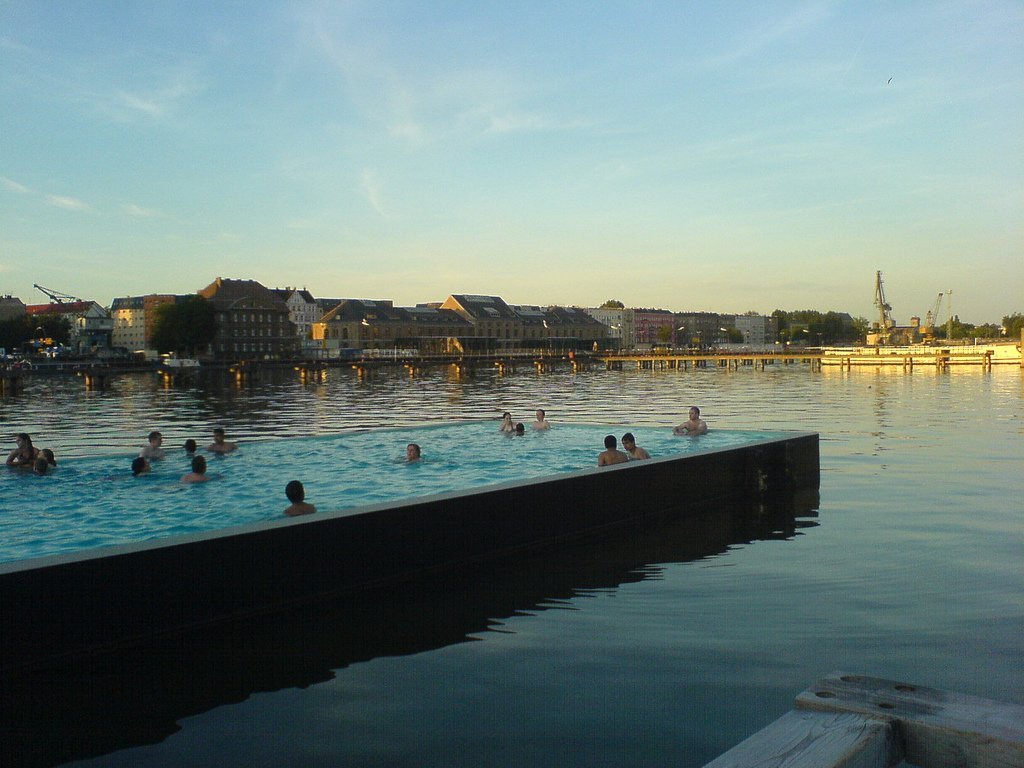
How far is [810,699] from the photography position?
3049 millimetres

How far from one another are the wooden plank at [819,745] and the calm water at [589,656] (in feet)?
8.81

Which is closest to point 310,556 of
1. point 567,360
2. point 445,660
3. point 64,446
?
point 445,660

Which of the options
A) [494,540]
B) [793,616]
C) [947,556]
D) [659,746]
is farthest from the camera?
[947,556]

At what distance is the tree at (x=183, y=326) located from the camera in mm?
126438

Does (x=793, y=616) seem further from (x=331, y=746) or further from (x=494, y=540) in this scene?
(x=331, y=746)

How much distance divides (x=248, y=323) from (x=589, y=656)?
140 meters

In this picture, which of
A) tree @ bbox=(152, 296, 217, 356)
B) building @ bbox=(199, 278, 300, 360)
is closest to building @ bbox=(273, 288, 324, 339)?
building @ bbox=(199, 278, 300, 360)

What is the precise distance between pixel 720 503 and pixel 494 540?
5339 mm

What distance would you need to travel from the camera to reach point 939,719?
9.58ft

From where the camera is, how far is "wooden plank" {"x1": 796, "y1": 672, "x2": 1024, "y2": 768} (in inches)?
111

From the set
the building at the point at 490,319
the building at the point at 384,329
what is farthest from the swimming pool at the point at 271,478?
the building at the point at 490,319

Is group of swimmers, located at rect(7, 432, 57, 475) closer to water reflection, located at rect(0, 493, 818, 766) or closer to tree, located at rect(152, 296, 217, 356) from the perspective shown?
water reflection, located at rect(0, 493, 818, 766)

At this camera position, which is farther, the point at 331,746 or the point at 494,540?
the point at 494,540

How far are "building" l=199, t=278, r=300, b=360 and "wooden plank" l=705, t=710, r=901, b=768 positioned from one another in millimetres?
136969
